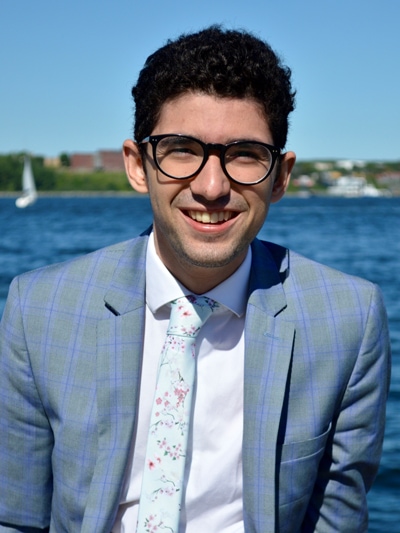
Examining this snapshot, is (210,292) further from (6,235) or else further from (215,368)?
(6,235)

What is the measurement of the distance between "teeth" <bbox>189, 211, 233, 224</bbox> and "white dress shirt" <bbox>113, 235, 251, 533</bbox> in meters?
0.22

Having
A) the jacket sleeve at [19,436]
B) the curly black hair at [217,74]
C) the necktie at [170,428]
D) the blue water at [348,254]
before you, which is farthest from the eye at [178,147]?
the blue water at [348,254]

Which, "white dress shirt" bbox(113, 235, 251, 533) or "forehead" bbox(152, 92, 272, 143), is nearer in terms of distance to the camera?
"forehead" bbox(152, 92, 272, 143)

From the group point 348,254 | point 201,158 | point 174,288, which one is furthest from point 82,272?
point 348,254

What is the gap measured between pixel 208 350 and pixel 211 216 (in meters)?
0.38

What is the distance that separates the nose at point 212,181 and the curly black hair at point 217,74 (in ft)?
0.58

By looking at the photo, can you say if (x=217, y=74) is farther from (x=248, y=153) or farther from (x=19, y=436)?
(x=19, y=436)

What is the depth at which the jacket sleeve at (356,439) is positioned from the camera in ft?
8.22

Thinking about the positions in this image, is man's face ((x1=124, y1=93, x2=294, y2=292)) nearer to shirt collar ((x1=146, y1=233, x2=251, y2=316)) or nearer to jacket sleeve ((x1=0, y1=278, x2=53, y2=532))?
shirt collar ((x1=146, y1=233, x2=251, y2=316))

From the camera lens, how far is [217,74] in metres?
2.37

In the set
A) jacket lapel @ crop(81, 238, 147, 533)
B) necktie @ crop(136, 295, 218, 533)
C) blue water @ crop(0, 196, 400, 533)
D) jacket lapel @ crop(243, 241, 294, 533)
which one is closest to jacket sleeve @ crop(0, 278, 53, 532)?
jacket lapel @ crop(81, 238, 147, 533)

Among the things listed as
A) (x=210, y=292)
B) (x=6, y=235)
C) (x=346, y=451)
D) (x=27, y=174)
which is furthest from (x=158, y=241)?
(x=27, y=174)

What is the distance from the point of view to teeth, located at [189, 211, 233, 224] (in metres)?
2.38

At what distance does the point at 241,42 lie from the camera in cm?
248
